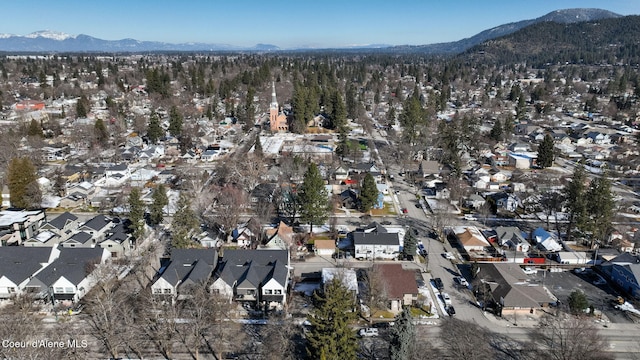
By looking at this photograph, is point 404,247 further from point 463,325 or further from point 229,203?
point 229,203


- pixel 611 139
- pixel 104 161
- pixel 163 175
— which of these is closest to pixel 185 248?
pixel 163 175

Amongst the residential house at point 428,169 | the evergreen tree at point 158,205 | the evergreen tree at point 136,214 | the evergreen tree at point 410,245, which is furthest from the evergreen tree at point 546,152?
the evergreen tree at point 136,214

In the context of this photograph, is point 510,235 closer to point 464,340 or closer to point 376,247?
point 376,247

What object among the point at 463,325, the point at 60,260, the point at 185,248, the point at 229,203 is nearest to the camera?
the point at 463,325

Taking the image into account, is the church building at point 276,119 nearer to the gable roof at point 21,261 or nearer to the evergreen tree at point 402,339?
the gable roof at point 21,261

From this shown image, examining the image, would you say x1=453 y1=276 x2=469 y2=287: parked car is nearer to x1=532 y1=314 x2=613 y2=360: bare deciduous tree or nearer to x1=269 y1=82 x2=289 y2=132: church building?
x1=532 y1=314 x2=613 y2=360: bare deciduous tree

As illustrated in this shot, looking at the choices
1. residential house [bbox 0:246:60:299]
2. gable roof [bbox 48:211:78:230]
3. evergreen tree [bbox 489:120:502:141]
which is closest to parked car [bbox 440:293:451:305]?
residential house [bbox 0:246:60:299]
